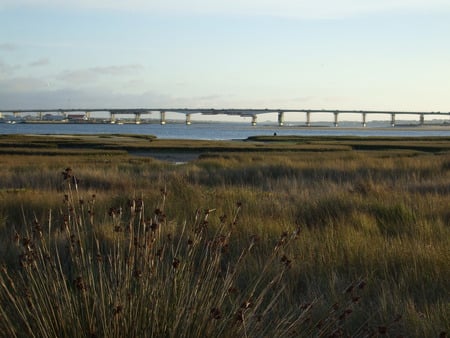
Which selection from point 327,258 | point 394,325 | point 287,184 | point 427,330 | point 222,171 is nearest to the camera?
point 427,330

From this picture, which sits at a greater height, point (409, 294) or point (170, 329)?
point (170, 329)

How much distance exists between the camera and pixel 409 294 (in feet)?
20.5

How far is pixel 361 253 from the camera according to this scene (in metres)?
7.50

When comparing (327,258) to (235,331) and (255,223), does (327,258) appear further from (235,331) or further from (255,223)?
(235,331)

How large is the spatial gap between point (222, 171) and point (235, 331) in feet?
62.2

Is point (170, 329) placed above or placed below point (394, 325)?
above

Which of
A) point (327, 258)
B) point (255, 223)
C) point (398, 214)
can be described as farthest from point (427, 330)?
point (398, 214)

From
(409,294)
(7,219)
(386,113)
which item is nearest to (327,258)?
(409,294)

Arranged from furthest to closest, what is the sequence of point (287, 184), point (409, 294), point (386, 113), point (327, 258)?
point (386, 113), point (287, 184), point (327, 258), point (409, 294)

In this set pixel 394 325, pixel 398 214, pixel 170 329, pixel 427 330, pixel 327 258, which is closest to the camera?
pixel 170 329

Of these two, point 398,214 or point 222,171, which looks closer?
point 398,214

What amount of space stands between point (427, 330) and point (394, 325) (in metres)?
0.43

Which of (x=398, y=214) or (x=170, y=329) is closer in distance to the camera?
(x=170, y=329)

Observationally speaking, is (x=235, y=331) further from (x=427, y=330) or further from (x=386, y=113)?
(x=386, y=113)
